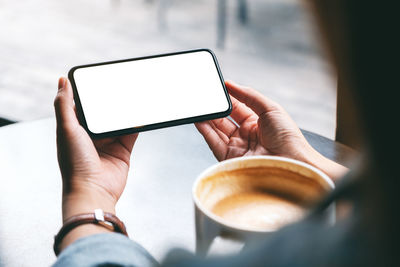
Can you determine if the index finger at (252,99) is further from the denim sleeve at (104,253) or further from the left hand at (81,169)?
the denim sleeve at (104,253)

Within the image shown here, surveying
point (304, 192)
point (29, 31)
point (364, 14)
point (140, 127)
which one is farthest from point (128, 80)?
point (29, 31)

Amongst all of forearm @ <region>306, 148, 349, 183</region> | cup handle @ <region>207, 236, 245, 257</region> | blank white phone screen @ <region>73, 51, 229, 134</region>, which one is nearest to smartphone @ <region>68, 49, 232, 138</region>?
blank white phone screen @ <region>73, 51, 229, 134</region>

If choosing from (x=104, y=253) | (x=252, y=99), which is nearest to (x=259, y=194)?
(x=104, y=253)

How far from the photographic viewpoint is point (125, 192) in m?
0.59

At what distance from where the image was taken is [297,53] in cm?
216

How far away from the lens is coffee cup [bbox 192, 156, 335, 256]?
1.21 feet

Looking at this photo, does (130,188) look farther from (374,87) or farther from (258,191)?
(374,87)

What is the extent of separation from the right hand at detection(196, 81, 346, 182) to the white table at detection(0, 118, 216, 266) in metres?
0.03

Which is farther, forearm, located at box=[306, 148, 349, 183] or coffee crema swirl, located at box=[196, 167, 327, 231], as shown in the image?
forearm, located at box=[306, 148, 349, 183]

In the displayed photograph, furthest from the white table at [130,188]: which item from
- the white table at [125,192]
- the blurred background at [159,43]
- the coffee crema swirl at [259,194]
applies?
the blurred background at [159,43]

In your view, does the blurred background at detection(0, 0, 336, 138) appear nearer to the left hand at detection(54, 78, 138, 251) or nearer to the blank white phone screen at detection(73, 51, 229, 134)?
the blank white phone screen at detection(73, 51, 229, 134)

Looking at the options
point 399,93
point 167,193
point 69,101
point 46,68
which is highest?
point 399,93

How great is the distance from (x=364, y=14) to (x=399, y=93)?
0.04m

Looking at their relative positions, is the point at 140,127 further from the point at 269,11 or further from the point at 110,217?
the point at 269,11
